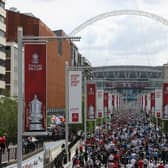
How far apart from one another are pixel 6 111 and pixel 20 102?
107 feet

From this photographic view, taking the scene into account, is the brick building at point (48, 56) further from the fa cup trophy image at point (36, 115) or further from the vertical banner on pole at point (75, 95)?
the fa cup trophy image at point (36, 115)

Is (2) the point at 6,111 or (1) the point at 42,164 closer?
(1) the point at 42,164

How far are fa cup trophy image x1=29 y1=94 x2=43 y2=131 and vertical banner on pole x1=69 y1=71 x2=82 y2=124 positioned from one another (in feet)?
63.5

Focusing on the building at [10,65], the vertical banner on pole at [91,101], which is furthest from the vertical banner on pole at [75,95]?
the building at [10,65]

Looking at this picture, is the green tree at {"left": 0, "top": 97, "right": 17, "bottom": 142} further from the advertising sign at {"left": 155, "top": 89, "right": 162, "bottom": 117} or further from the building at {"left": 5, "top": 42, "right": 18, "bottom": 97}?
the building at {"left": 5, "top": 42, "right": 18, "bottom": 97}

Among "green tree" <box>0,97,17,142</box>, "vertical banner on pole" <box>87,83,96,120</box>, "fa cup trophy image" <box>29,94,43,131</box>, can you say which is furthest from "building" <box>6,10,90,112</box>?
"fa cup trophy image" <box>29,94,43,131</box>

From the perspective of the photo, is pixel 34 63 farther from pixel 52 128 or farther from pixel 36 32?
pixel 36 32

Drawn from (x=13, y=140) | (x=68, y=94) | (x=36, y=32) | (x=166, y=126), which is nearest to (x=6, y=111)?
(x=13, y=140)

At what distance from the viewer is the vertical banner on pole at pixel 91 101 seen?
51.2m

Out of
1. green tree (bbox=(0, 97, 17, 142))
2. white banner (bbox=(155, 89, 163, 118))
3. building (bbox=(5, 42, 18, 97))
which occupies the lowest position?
green tree (bbox=(0, 97, 17, 142))

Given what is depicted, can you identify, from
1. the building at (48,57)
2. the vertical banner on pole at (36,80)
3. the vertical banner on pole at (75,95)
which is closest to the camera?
the vertical banner on pole at (36,80)

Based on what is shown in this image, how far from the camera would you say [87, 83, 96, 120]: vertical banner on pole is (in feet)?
168

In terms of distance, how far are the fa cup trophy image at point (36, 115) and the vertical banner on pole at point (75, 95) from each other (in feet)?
63.5

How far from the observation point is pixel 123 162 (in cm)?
4103
